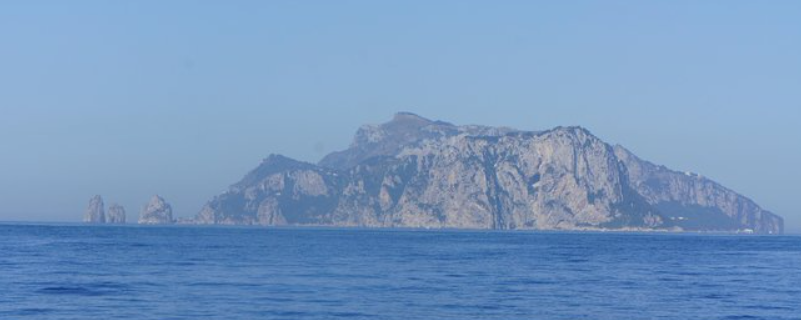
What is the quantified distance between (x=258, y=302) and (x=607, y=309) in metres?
19.5

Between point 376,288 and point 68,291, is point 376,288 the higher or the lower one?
the higher one

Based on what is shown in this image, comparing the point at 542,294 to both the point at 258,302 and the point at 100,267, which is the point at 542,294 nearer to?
the point at 258,302

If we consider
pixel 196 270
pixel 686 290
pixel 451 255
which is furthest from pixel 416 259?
pixel 686 290

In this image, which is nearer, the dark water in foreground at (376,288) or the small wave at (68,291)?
the dark water in foreground at (376,288)

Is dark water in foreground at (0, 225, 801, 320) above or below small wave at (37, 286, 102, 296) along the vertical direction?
above

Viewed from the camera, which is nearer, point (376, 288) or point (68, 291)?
point (68, 291)

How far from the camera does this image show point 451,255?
133 metres

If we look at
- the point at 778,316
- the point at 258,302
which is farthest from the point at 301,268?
the point at 778,316

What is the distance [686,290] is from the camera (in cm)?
7938

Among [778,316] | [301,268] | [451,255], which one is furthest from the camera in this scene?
[451,255]

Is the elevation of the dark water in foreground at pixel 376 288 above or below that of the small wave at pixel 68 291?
above

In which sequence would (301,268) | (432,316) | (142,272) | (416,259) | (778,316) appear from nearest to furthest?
(432,316) < (778,316) < (142,272) < (301,268) < (416,259)

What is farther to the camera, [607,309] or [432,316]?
[607,309]

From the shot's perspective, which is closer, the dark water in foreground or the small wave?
the dark water in foreground
